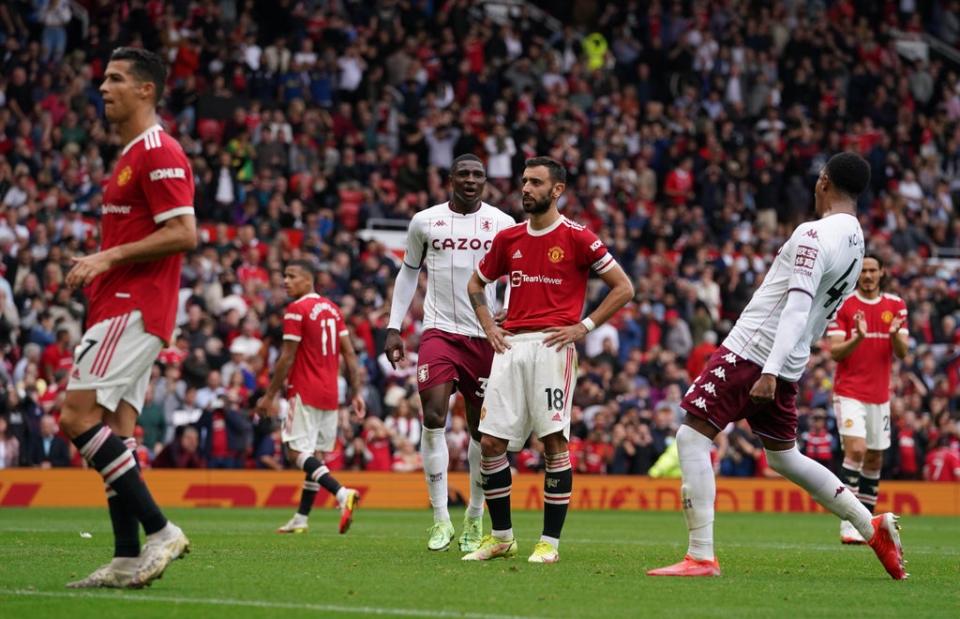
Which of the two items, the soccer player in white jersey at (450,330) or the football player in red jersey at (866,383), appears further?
the football player in red jersey at (866,383)

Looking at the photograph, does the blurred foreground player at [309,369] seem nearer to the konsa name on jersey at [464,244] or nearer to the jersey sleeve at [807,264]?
the konsa name on jersey at [464,244]

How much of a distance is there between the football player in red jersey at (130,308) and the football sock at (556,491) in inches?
127

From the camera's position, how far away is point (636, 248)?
30734 millimetres

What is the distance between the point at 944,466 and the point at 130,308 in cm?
2094

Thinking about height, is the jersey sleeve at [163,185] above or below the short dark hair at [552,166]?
below

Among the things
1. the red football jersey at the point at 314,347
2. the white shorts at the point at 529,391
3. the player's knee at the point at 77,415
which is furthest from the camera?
the red football jersey at the point at 314,347

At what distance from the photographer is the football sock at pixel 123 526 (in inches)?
322

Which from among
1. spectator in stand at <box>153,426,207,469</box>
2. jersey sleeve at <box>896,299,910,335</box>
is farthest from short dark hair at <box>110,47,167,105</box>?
spectator in stand at <box>153,426,207,469</box>

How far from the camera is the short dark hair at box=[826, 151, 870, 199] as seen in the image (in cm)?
1009

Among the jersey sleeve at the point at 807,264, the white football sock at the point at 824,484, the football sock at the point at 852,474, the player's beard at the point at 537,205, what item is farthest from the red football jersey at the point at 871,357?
the jersey sleeve at the point at 807,264

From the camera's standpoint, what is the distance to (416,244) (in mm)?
12312

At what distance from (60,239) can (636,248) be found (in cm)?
1193

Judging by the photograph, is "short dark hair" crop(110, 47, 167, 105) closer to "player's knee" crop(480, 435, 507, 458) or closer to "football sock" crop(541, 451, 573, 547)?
"player's knee" crop(480, 435, 507, 458)

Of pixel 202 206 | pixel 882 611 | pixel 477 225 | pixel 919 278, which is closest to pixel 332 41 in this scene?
pixel 202 206
